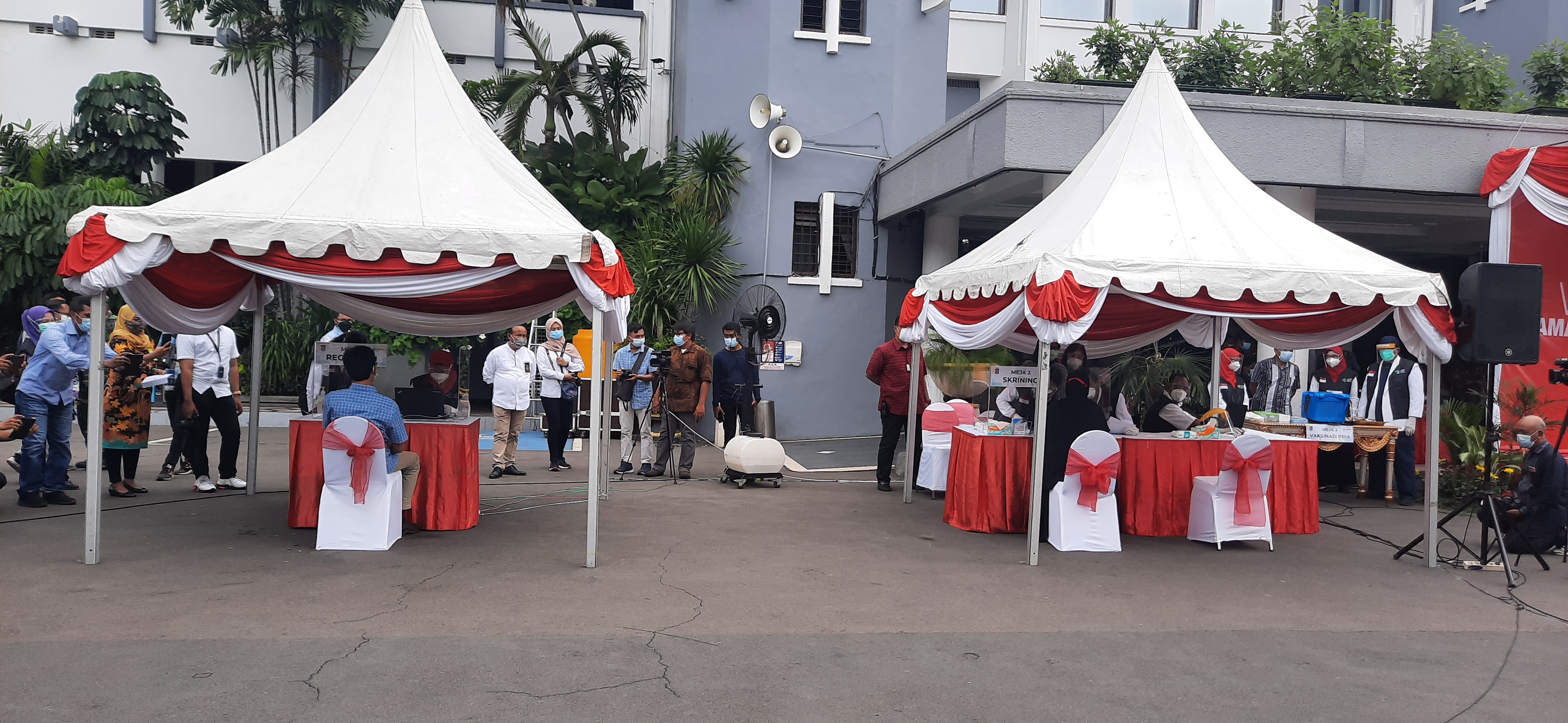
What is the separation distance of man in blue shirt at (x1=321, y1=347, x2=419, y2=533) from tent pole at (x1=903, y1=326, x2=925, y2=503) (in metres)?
5.00

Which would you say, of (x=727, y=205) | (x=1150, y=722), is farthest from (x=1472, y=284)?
(x=727, y=205)

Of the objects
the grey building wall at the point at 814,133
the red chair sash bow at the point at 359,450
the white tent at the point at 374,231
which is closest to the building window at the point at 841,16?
the grey building wall at the point at 814,133

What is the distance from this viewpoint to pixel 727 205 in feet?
57.8

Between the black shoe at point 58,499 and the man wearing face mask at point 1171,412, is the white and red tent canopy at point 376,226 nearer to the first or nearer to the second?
the black shoe at point 58,499

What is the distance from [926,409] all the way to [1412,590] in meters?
5.10

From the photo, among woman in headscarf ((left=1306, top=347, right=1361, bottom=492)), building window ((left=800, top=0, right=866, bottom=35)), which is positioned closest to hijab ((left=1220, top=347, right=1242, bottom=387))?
woman in headscarf ((left=1306, top=347, right=1361, bottom=492))

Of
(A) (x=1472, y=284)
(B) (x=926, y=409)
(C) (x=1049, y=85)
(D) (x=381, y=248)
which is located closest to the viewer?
(D) (x=381, y=248)

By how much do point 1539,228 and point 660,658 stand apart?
1188 centimetres

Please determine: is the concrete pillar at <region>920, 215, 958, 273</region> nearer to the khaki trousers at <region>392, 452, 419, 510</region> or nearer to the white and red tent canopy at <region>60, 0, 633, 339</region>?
the white and red tent canopy at <region>60, 0, 633, 339</region>

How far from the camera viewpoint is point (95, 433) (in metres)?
7.17

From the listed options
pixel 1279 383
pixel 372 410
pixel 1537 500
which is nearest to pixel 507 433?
pixel 372 410

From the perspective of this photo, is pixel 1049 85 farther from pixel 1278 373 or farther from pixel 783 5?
pixel 783 5

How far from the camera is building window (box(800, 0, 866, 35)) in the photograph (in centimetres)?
1761

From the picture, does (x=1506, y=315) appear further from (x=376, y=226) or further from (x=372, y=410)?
(x=372, y=410)
